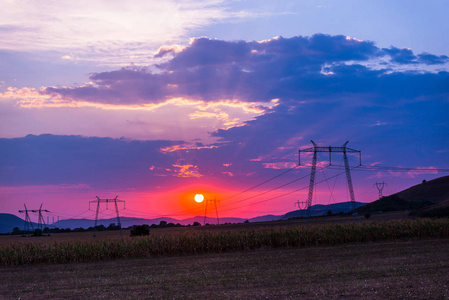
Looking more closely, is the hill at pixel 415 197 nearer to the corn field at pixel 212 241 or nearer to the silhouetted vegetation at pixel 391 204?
the silhouetted vegetation at pixel 391 204

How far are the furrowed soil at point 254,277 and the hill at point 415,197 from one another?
117443 mm

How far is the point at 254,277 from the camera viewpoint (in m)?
26.2

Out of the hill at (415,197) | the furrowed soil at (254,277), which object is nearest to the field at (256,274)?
the furrowed soil at (254,277)

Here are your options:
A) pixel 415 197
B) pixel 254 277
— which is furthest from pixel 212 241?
pixel 415 197

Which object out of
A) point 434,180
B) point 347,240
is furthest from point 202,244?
point 434,180

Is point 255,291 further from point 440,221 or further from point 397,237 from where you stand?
point 440,221

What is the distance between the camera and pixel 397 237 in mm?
50562

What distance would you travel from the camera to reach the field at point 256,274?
21.4 metres

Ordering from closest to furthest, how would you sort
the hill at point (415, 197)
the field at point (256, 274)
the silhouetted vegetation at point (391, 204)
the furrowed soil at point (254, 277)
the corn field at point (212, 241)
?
1. the furrowed soil at point (254, 277)
2. the field at point (256, 274)
3. the corn field at point (212, 241)
4. the silhouetted vegetation at point (391, 204)
5. the hill at point (415, 197)

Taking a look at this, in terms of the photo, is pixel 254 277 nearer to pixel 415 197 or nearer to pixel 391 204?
pixel 391 204

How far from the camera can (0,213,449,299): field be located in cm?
2141

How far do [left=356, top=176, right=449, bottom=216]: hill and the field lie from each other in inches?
4381

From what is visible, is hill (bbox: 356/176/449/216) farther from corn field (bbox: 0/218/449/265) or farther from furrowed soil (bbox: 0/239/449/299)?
furrowed soil (bbox: 0/239/449/299)

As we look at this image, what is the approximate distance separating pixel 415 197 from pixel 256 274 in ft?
489
